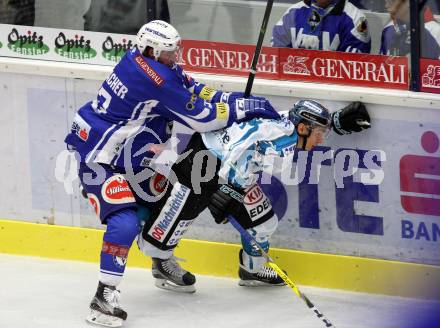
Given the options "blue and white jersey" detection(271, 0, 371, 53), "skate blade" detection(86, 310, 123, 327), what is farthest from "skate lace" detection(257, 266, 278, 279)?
"blue and white jersey" detection(271, 0, 371, 53)

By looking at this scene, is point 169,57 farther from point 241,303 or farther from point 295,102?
point 241,303

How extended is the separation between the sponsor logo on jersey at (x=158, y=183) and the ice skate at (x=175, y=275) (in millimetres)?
395

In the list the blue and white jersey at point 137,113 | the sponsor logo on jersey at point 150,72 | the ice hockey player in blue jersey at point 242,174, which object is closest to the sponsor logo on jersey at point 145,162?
the blue and white jersey at point 137,113

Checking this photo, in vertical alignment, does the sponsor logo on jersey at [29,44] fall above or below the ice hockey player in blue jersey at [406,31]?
below

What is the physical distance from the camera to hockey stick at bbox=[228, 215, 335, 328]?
226 inches

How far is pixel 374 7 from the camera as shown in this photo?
6.08 metres

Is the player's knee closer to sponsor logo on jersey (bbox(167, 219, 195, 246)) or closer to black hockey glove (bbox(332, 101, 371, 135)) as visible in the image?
sponsor logo on jersey (bbox(167, 219, 195, 246))

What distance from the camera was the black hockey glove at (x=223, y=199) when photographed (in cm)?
587

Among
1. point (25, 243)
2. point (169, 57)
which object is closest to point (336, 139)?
point (169, 57)

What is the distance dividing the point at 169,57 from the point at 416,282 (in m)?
1.67

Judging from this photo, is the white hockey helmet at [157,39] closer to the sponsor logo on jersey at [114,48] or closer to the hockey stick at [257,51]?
the hockey stick at [257,51]

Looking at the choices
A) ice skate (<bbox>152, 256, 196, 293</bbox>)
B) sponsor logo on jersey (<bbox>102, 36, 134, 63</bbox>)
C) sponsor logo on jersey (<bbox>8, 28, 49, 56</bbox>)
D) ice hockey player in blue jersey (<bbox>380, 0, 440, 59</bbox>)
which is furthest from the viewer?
sponsor logo on jersey (<bbox>8, 28, 49, 56</bbox>)

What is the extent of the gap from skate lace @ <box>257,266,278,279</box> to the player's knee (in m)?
0.86

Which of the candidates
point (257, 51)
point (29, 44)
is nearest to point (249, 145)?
point (257, 51)
